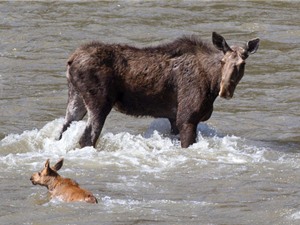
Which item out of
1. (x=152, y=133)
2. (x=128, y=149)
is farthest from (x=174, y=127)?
(x=128, y=149)

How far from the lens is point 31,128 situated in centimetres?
1582

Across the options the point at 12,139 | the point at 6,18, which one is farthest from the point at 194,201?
the point at 6,18

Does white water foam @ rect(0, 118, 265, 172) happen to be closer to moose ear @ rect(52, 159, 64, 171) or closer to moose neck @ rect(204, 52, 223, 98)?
moose neck @ rect(204, 52, 223, 98)

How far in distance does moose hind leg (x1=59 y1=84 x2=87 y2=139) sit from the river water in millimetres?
142

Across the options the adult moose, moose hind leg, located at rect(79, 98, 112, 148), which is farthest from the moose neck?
moose hind leg, located at rect(79, 98, 112, 148)

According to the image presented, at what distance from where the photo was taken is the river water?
11.2 m

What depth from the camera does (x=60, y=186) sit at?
37.4 feet

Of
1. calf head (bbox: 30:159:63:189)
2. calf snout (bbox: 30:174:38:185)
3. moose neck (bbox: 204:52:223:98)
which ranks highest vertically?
moose neck (bbox: 204:52:223:98)

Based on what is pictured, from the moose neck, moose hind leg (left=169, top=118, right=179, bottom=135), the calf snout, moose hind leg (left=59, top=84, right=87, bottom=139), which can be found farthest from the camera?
moose hind leg (left=169, top=118, right=179, bottom=135)

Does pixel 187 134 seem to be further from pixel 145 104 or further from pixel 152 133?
pixel 152 133

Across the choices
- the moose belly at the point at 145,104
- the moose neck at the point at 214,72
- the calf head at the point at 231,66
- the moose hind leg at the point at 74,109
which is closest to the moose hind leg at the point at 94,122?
the moose belly at the point at 145,104

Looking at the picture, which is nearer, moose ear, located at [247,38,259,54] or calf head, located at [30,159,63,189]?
calf head, located at [30,159,63,189]

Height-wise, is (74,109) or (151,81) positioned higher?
(151,81)

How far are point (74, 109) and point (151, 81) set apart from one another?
1109 millimetres
